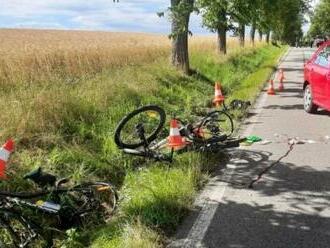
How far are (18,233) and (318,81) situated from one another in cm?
843

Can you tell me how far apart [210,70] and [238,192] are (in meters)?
14.4

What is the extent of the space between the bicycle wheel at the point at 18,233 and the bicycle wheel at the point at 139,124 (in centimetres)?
279

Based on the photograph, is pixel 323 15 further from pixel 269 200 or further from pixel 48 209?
pixel 48 209

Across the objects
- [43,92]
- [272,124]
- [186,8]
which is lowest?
[272,124]

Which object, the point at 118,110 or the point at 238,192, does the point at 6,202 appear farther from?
the point at 118,110

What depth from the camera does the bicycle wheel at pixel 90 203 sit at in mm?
6211

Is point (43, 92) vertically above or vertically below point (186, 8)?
below

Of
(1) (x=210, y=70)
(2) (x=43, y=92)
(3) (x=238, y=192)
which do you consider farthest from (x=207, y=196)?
(1) (x=210, y=70)

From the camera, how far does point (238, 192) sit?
6828mm

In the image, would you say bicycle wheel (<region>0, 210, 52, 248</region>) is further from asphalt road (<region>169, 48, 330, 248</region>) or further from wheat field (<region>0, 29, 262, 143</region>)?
wheat field (<region>0, 29, 262, 143</region>)

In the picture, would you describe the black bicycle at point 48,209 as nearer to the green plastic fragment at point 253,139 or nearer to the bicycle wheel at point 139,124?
the bicycle wheel at point 139,124

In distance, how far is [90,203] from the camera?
248 inches

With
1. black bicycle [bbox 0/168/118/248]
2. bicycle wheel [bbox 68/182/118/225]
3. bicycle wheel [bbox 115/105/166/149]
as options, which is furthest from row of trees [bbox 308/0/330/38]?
black bicycle [bbox 0/168/118/248]

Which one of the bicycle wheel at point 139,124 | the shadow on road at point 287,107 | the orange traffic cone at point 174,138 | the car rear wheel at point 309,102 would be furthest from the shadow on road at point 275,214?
the shadow on road at point 287,107
